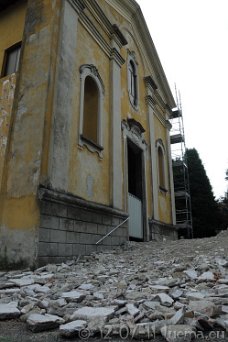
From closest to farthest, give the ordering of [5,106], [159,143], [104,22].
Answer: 1. [5,106]
2. [104,22]
3. [159,143]

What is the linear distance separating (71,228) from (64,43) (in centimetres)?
424

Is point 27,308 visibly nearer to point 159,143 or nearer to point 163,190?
point 163,190

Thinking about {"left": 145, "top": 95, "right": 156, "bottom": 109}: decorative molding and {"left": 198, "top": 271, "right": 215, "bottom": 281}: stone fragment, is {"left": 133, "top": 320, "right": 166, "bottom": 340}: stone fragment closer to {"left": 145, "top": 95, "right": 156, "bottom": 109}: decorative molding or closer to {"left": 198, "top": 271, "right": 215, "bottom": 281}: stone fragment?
{"left": 198, "top": 271, "right": 215, "bottom": 281}: stone fragment

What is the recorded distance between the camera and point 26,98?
6531 mm

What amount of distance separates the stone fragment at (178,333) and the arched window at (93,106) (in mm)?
5908

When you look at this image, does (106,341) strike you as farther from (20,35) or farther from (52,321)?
(20,35)

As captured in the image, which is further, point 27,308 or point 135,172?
point 135,172

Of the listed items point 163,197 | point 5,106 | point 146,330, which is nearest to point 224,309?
point 146,330

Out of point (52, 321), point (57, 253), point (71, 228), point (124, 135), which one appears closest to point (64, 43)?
point (124, 135)

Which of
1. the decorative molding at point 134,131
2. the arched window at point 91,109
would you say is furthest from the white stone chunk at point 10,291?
the decorative molding at point 134,131

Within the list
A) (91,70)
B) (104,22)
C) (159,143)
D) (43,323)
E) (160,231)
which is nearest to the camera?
(43,323)

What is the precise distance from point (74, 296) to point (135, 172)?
809 centimetres

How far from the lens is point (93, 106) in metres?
8.49

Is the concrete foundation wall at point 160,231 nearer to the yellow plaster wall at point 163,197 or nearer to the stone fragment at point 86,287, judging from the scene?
the yellow plaster wall at point 163,197
